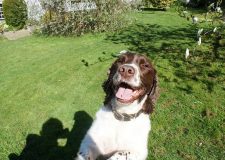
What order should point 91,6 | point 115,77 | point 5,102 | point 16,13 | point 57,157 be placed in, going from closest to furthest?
point 115,77 → point 57,157 → point 5,102 → point 91,6 → point 16,13

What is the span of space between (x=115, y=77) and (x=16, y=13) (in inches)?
720

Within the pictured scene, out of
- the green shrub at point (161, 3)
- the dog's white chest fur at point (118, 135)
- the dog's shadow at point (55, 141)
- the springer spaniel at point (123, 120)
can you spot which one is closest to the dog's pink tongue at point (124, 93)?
the springer spaniel at point (123, 120)

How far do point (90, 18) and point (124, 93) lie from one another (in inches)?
506

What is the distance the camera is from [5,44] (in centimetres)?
1750

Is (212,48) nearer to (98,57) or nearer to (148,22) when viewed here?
(98,57)

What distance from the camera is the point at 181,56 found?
10.6 metres

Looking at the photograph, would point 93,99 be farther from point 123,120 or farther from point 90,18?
point 90,18

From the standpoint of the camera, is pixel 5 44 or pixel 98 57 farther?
pixel 5 44

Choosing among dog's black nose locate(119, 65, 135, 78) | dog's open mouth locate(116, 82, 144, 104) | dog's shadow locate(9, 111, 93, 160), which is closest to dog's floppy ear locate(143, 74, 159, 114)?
dog's open mouth locate(116, 82, 144, 104)

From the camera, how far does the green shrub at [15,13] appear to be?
2192cm

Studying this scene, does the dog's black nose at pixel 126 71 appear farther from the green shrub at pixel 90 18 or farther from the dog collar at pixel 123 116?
the green shrub at pixel 90 18

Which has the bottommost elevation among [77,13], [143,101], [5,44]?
[5,44]

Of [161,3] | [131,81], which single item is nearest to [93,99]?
[131,81]

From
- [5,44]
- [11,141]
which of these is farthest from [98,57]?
[5,44]
